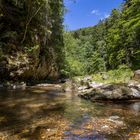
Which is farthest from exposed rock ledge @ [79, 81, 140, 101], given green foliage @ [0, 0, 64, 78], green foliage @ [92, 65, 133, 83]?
green foliage @ [0, 0, 64, 78]

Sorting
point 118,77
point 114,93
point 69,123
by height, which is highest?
point 118,77

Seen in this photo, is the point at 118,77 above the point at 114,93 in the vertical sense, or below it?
above

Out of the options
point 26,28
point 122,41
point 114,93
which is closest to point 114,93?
point 114,93

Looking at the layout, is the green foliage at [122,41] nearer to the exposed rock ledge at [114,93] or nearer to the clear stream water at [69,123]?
the exposed rock ledge at [114,93]

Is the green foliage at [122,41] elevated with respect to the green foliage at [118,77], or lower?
elevated

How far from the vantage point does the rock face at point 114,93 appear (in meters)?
12.9

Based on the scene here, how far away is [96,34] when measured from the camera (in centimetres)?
6247

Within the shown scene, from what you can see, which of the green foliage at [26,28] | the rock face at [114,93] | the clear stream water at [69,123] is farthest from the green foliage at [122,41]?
the clear stream water at [69,123]

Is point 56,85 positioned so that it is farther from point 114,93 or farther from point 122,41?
point 122,41

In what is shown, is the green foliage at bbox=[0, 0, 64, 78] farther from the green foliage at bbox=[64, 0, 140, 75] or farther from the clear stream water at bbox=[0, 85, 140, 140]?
the clear stream water at bbox=[0, 85, 140, 140]

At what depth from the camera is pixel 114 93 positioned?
42.5ft

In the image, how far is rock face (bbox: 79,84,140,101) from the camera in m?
12.9

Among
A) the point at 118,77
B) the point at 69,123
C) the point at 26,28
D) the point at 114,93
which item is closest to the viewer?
the point at 69,123

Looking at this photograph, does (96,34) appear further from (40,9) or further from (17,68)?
(17,68)
